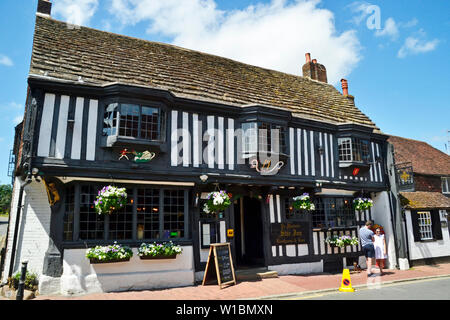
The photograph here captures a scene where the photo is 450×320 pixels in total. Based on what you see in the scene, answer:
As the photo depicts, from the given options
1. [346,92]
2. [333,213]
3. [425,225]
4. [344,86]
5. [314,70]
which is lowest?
[425,225]

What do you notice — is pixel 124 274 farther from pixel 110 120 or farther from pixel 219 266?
pixel 110 120

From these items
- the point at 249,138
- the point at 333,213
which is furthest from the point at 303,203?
the point at 249,138

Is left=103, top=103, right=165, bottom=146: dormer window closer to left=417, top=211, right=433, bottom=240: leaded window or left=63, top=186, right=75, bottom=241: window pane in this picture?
left=63, top=186, right=75, bottom=241: window pane

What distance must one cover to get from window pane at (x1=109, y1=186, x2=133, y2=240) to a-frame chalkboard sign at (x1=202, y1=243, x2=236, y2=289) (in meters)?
2.47

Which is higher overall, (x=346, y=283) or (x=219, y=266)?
(x=219, y=266)

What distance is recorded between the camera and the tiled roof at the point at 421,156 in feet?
71.4

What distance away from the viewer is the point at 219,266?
9.21 m

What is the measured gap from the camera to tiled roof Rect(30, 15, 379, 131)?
1005 centimetres

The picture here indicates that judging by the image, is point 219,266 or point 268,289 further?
point 219,266

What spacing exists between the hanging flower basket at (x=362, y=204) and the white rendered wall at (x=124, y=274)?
7612 millimetres

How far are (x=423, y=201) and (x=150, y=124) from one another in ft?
45.6

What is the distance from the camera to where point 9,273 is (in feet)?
28.8
